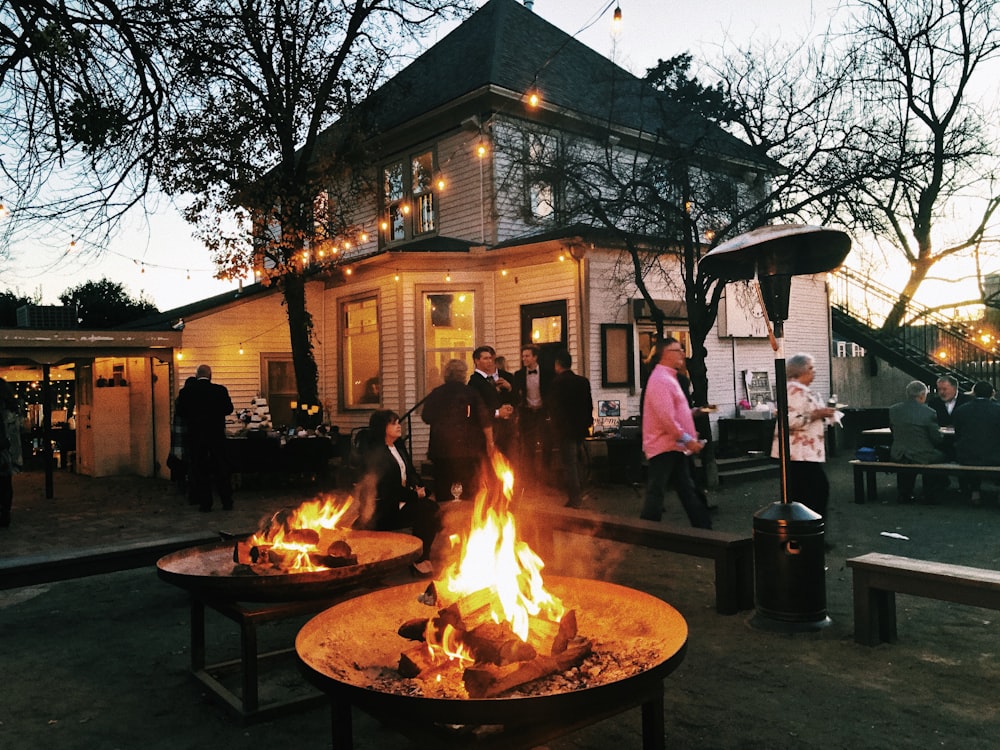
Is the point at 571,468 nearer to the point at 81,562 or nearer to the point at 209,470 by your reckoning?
the point at 209,470

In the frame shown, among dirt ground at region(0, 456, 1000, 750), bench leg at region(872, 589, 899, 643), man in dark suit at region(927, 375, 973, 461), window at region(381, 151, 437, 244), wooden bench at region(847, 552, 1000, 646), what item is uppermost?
window at region(381, 151, 437, 244)

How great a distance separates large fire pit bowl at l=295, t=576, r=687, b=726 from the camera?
2.24m

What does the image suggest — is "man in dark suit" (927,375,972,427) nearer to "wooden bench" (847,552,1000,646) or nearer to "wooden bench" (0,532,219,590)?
"wooden bench" (847,552,1000,646)

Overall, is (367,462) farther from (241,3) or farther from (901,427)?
(241,3)

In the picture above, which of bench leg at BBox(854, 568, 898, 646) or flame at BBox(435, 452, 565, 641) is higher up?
flame at BBox(435, 452, 565, 641)

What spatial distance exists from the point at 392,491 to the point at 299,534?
185cm

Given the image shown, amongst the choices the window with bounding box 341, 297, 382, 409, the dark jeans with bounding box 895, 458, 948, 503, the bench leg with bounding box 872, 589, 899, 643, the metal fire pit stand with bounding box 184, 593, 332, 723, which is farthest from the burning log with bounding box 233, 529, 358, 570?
the window with bounding box 341, 297, 382, 409

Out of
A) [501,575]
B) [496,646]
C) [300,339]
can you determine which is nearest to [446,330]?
[300,339]

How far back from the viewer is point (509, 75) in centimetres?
1622

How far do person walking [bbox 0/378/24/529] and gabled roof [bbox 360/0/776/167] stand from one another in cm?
905

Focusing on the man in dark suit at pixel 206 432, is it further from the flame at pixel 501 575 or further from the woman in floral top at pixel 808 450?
the flame at pixel 501 575

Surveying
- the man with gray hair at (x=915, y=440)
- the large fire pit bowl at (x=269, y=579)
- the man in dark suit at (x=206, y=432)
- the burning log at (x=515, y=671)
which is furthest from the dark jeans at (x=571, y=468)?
the burning log at (x=515, y=671)

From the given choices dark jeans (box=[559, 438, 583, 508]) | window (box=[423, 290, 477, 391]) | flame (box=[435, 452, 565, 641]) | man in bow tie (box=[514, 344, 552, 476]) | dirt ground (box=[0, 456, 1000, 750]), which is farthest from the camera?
window (box=[423, 290, 477, 391])

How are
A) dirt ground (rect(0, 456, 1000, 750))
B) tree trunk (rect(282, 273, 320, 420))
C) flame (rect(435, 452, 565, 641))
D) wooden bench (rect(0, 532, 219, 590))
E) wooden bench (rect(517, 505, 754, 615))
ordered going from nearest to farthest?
flame (rect(435, 452, 565, 641))
dirt ground (rect(0, 456, 1000, 750))
wooden bench (rect(0, 532, 219, 590))
wooden bench (rect(517, 505, 754, 615))
tree trunk (rect(282, 273, 320, 420))
